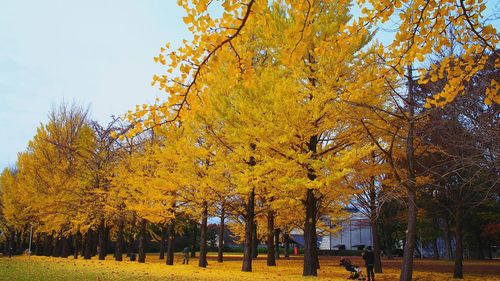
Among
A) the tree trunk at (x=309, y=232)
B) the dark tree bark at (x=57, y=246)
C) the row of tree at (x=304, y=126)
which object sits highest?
the row of tree at (x=304, y=126)

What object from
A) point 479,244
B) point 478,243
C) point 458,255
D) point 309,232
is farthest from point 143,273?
Answer: point 479,244

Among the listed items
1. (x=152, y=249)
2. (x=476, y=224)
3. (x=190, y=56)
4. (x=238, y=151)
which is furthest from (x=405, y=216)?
(x=152, y=249)

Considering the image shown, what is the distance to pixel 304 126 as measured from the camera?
36.4 feet

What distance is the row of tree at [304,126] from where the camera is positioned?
427cm

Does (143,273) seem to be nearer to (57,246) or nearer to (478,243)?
(57,246)

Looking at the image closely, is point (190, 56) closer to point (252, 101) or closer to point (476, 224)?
point (252, 101)

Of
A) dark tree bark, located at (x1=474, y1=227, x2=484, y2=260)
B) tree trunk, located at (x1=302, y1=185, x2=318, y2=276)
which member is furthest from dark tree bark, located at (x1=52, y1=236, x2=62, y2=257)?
dark tree bark, located at (x1=474, y1=227, x2=484, y2=260)

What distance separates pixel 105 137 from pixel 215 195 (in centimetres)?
1006

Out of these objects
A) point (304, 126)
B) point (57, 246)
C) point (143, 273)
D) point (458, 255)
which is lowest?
point (57, 246)

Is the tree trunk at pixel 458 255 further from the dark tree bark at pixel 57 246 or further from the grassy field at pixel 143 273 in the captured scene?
the dark tree bark at pixel 57 246

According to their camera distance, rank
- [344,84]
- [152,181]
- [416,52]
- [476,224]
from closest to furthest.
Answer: [416,52], [344,84], [152,181], [476,224]

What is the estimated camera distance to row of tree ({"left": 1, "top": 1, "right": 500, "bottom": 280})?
14.0ft

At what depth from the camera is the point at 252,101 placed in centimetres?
1198

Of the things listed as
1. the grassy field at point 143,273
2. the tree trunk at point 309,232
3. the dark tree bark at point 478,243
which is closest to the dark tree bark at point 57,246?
the grassy field at point 143,273
